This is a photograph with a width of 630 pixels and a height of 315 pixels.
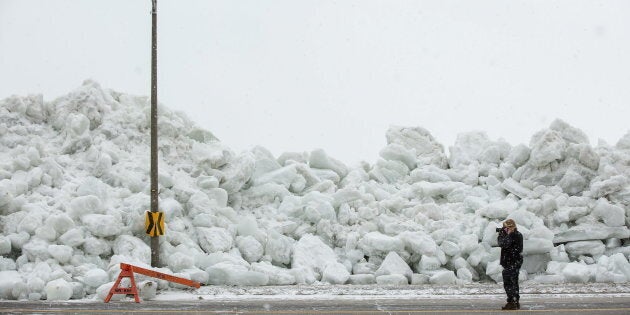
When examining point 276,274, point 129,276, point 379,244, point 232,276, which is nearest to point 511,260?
point 379,244

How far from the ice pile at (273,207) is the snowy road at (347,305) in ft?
4.46

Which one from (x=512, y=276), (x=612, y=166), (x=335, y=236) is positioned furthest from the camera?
(x=612, y=166)


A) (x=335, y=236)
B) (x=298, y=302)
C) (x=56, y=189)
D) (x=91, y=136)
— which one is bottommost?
(x=298, y=302)

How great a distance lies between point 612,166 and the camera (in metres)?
20.7

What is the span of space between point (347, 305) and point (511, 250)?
310 centimetres

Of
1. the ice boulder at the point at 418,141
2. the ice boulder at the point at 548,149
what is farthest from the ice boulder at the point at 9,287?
the ice boulder at the point at 548,149

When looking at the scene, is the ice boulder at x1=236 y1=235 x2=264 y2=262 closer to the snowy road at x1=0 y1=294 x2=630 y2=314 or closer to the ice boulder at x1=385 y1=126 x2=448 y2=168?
the snowy road at x1=0 y1=294 x2=630 y2=314

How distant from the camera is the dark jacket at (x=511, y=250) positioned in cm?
1162

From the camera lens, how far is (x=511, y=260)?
457 inches

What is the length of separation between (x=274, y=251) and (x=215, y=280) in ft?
7.21

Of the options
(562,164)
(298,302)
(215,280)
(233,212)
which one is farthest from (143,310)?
(562,164)

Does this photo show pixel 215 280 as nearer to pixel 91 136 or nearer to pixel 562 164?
pixel 91 136

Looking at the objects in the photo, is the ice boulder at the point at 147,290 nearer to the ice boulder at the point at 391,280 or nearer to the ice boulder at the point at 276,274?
the ice boulder at the point at 276,274

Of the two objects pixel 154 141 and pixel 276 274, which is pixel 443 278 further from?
pixel 154 141
